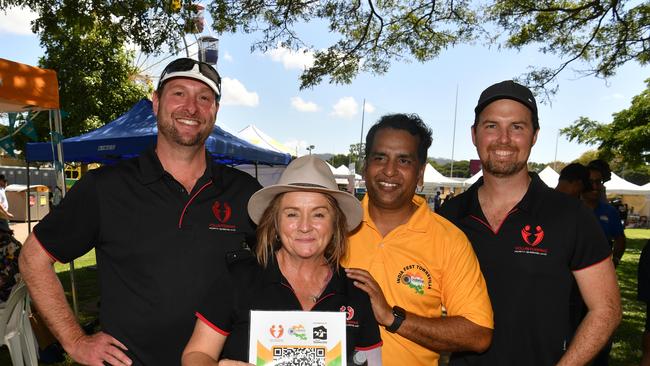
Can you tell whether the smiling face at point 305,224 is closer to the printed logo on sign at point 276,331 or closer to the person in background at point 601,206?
the printed logo on sign at point 276,331

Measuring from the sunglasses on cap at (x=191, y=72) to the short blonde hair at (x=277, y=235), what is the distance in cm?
99

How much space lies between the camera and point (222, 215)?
8.74 ft

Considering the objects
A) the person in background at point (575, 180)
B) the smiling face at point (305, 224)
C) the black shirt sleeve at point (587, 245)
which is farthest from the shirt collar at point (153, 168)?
the person in background at point (575, 180)

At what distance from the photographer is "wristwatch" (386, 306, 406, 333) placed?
2.12 metres

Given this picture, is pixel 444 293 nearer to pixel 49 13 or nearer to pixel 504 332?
pixel 504 332

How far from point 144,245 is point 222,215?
1.45ft

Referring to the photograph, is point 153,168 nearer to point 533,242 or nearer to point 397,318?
point 397,318

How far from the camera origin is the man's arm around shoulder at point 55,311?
2.38m

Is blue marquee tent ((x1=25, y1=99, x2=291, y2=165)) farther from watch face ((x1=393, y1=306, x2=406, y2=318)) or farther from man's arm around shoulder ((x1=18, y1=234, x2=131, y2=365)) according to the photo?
watch face ((x1=393, y1=306, x2=406, y2=318))

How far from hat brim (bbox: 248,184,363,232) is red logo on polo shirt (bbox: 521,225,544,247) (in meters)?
0.91

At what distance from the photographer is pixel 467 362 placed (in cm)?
253

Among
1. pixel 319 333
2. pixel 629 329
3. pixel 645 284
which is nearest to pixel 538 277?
pixel 645 284

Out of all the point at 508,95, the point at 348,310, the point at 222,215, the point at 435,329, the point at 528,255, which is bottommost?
the point at 435,329

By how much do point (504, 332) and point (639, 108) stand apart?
A: 21890 mm
